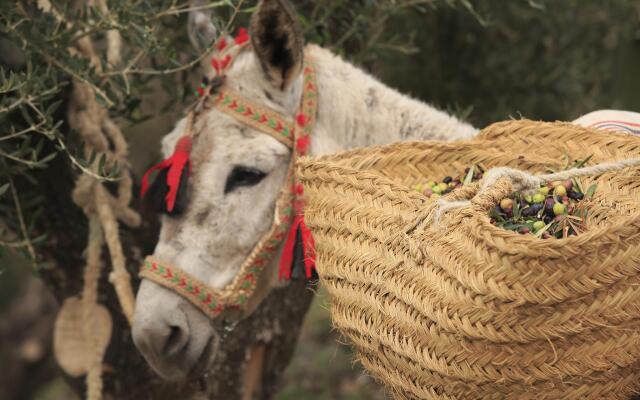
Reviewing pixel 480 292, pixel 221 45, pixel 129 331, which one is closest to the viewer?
pixel 480 292

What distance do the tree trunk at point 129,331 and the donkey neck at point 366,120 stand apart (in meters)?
0.61

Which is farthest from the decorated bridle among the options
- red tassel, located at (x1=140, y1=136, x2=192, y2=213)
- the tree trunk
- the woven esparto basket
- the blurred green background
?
the blurred green background

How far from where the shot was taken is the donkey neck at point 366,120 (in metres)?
2.85

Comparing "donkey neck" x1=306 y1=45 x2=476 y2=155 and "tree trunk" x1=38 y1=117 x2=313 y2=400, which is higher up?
"donkey neck" x1=306 y1=45 x2=476 y2=155

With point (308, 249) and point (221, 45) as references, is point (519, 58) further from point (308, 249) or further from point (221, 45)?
point (308, 249)

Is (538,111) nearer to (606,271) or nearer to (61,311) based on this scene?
(61,311)

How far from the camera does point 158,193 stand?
2779 mm

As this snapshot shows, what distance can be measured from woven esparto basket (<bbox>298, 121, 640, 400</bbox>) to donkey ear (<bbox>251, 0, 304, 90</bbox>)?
2.48ft

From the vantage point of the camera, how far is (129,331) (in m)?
3.43

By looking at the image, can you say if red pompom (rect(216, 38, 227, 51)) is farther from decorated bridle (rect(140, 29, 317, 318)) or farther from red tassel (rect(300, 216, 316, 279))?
red tassel (rect(300, 216, 316, 279))

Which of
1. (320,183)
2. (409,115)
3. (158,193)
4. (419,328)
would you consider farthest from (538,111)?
(419,328)

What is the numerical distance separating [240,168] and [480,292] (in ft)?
4.41

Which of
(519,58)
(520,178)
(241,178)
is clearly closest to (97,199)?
(241,178)

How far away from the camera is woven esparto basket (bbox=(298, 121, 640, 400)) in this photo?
1529mm
